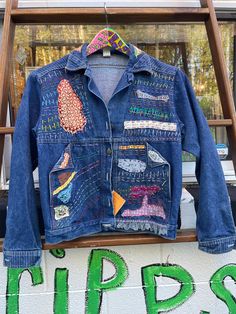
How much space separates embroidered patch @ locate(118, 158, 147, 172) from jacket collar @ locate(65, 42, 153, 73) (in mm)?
333

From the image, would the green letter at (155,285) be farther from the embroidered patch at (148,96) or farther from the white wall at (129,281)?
the embroidered patch at (148,96)

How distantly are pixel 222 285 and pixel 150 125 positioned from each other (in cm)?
83

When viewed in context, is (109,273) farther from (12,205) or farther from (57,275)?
(12,205)

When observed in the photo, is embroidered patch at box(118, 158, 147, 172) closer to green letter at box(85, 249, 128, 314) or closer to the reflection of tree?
green letter at box(85, 249, 128, 314)

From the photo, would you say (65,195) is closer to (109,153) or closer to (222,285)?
(109,153)

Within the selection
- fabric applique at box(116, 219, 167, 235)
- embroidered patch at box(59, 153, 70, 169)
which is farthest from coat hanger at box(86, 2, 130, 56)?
fabric applique at box(116, 219, 167, 235)

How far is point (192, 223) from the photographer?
56.2 inches

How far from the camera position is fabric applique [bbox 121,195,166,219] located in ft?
4.27

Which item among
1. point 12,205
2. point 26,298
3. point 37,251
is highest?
point 12,205

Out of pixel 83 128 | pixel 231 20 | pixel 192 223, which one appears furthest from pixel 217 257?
pixel 231 20

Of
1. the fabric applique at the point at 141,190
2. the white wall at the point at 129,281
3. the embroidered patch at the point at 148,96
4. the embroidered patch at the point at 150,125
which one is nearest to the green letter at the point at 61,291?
the white wall at the point at 129,281

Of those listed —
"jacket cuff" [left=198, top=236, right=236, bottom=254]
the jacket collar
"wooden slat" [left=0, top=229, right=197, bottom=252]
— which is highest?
the jacket collar

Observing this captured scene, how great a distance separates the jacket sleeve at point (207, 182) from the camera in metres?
1.25

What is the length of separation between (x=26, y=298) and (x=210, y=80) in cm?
139
